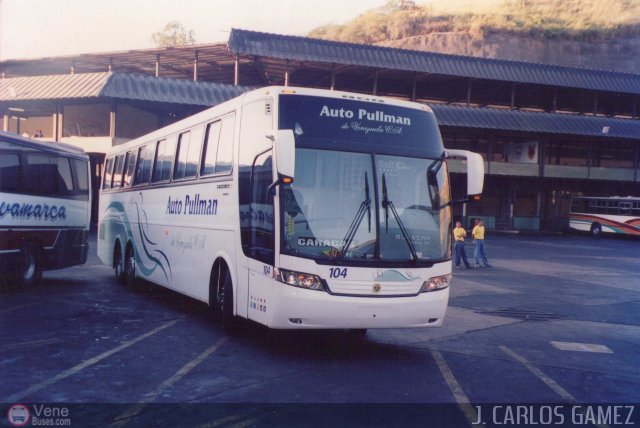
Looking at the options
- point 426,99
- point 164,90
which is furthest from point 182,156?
point 426,99

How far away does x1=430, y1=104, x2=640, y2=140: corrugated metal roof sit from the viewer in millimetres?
43656

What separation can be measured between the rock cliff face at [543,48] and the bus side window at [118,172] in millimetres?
70473

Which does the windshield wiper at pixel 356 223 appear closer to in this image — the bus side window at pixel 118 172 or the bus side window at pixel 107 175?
the bus side window at pixel 118 172

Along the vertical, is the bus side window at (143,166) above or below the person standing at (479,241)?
above

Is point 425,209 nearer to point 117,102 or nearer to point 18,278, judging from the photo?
point 18,278

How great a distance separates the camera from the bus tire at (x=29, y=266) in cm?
1344

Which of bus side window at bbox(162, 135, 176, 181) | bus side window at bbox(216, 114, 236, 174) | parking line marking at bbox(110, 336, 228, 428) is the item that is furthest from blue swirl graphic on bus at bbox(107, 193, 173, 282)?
parking line marking at bbox(110, 336, 228, 428)

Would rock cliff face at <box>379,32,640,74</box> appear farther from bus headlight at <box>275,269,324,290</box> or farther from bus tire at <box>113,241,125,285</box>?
bus headlight at <box>275,269,324,290</box>

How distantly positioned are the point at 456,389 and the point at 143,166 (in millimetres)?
9398

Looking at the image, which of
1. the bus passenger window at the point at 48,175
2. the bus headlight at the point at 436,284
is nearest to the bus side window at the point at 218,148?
the bus headlight at the point at 436,284

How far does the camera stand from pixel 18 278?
13.5 m

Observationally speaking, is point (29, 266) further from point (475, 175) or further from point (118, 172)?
point (475, 175)

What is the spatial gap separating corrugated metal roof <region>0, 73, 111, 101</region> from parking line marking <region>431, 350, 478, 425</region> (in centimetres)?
3089

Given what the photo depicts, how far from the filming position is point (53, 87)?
36344 millimetres
